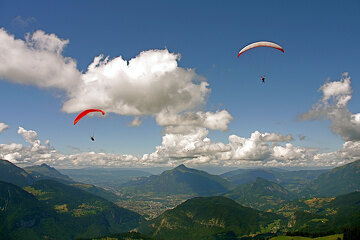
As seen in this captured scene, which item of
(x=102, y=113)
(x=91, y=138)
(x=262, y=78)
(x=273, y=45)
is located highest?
(x=273, y=45)

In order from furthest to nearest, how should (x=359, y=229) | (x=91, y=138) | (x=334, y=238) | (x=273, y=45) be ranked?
(x=334, y=238), (x=359, y=229), (x=91, y=138), (x=273, y=45)

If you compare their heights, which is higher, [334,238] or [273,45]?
[273,45]

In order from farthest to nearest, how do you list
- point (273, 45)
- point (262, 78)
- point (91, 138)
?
1. point (91, 138)
2. point (262, 78)
3. point (273, 45)

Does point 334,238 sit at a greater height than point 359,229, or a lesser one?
lesser

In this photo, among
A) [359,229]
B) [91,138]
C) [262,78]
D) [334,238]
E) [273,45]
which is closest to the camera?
[273,45]

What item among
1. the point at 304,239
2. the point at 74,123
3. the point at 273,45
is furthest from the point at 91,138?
the point at 304,239

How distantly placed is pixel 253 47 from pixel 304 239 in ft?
629

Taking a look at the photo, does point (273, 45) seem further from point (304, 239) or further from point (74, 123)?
point (304, 239)

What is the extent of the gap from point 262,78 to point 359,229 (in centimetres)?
16941

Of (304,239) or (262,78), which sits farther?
(304,239)

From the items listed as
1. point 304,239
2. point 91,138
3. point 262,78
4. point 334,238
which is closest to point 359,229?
point 334,238

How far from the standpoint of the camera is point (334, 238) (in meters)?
193

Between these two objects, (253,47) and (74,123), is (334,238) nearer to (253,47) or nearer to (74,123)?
(253,47)

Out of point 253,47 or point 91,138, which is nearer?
point 253,47
